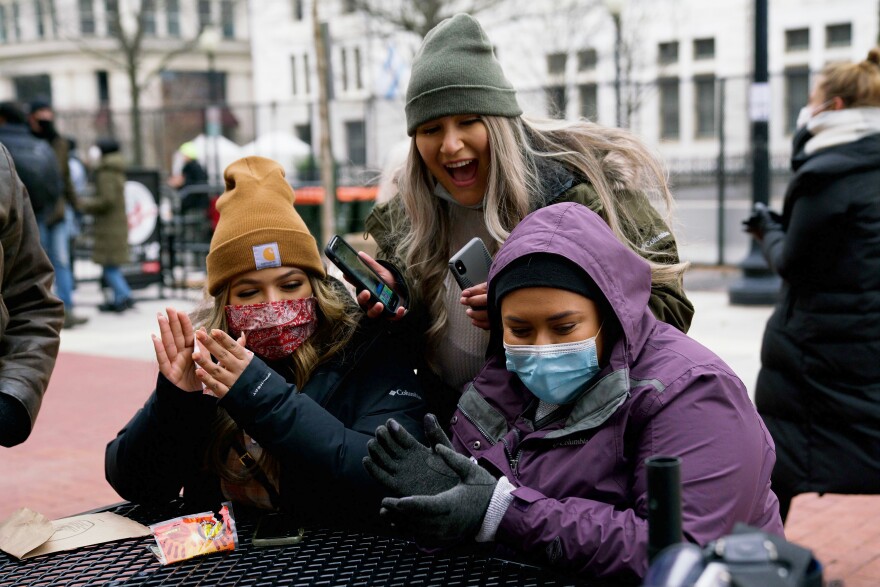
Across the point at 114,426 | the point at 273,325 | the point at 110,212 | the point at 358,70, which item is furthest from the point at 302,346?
the point at 358,70

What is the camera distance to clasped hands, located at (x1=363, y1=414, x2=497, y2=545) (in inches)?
77.2

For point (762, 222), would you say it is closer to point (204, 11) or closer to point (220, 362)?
point (220, 362)

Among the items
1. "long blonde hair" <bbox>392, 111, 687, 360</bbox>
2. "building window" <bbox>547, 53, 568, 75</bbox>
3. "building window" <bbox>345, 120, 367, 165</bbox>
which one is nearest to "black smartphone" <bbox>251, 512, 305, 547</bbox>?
"long blonde hair" <bbox>392, 111, 687, 360</bbox>

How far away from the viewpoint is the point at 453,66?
2.87 meters

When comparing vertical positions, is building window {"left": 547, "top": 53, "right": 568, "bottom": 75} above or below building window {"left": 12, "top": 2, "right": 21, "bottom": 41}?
below

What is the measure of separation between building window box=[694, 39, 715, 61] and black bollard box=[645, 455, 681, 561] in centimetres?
3440

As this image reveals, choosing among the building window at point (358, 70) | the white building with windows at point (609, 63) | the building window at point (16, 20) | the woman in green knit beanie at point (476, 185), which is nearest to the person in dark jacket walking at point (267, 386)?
the woman in green knit beanie at point (476, 185)

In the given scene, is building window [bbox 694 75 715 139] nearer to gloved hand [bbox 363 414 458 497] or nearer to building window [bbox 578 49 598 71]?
building window [bbox 578 49 598 71]

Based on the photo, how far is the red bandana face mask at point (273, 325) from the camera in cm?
264

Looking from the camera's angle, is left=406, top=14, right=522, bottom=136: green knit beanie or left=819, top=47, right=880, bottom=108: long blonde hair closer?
left=406, top=14, right=522, bottom=136: green knit beanie

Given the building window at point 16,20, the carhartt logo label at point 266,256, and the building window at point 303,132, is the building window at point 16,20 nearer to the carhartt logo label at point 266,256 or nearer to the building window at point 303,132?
the building window at point 303,132

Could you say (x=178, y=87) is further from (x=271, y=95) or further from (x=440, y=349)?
(x=440, y=349)

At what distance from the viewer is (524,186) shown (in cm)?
274

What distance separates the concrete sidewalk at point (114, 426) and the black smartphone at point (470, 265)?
2.44 meters
